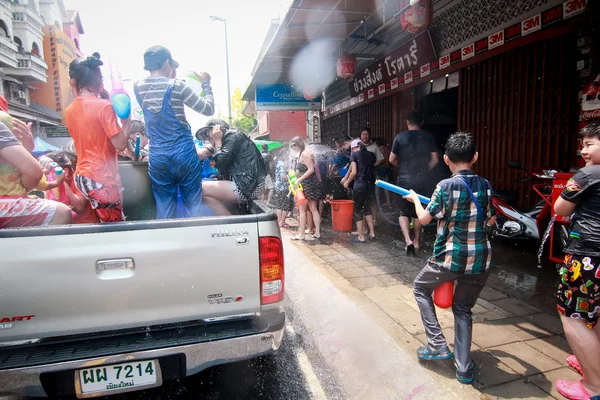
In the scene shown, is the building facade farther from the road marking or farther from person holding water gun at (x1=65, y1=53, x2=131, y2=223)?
the road marking

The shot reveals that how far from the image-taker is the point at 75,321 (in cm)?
198

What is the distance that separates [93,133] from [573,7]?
5.20m

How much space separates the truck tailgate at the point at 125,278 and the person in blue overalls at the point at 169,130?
3.54 ft

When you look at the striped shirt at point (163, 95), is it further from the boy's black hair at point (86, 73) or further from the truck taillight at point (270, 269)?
the truck taillight at point (270, 269)

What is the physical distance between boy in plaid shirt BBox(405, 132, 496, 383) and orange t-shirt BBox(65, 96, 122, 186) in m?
2.36

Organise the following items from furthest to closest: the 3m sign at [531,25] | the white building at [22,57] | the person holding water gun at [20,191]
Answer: the white building at [22,57], the 3m sign at [531,25], the person holding water gun at [20,191]

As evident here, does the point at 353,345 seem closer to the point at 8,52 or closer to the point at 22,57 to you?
the point at 8,52

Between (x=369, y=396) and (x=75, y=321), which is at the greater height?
(x=75, y=321)

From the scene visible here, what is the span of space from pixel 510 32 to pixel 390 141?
3.68 meters

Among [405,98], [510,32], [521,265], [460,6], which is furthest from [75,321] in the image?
[405,98]

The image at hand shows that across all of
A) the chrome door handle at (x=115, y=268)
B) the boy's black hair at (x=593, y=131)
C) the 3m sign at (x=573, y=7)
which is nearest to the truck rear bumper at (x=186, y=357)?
the chrome door handle at (x=115, y=268)

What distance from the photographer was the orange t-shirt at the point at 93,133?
277 cm

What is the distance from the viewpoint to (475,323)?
3.21 metres

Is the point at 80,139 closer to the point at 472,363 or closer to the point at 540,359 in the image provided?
the point at 472,363
